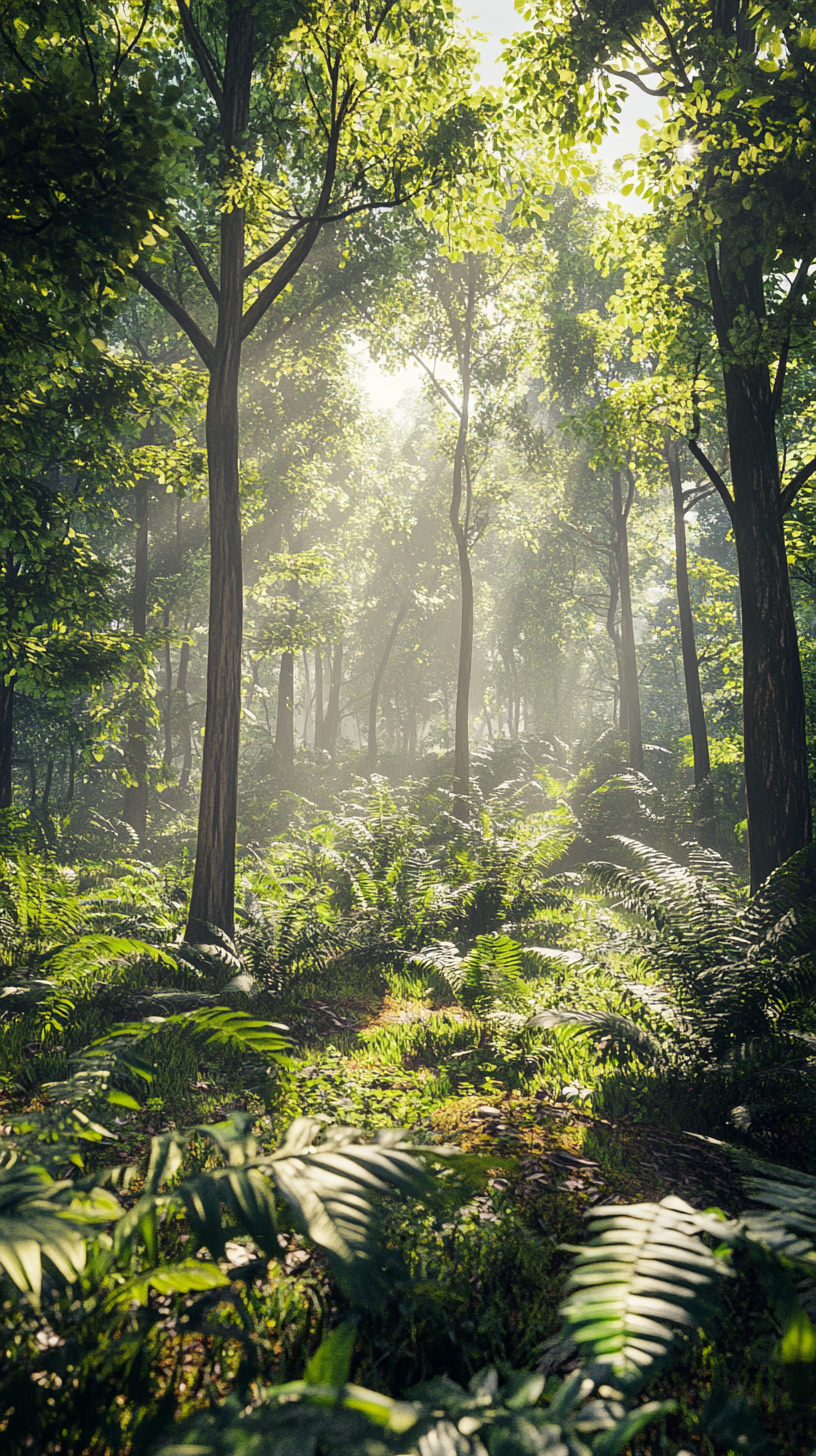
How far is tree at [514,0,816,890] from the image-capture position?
5.59 metres

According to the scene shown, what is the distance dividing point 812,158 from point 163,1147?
8.16m

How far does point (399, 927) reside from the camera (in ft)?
24.0

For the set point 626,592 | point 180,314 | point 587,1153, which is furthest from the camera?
point 626,592

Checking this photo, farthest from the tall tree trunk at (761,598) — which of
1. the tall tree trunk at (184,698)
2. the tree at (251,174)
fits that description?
the tall tree trunk at (184,698)

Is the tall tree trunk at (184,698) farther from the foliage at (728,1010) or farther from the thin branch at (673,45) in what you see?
the foliage at (728,1010)

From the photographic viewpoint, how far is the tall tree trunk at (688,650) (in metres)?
14.5

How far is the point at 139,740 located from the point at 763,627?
13.9 metres

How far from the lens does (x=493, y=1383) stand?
4.74ft

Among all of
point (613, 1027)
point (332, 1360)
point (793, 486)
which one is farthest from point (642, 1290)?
point (793, 486)

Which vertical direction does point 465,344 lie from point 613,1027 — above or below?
above

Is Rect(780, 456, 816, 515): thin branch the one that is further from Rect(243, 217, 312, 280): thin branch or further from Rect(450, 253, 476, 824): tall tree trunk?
Rect(450, 253, 476, 824): tall tree trunk

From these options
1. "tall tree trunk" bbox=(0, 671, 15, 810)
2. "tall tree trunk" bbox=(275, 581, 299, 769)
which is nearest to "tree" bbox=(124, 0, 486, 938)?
"tall tree trunk" bbox=(0, 671, 15, 810)

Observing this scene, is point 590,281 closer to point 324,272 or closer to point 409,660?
point 324,272

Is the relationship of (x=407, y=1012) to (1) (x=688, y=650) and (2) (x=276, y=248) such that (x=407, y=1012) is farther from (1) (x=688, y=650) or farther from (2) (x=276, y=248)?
(1) (x=688, y=650)
